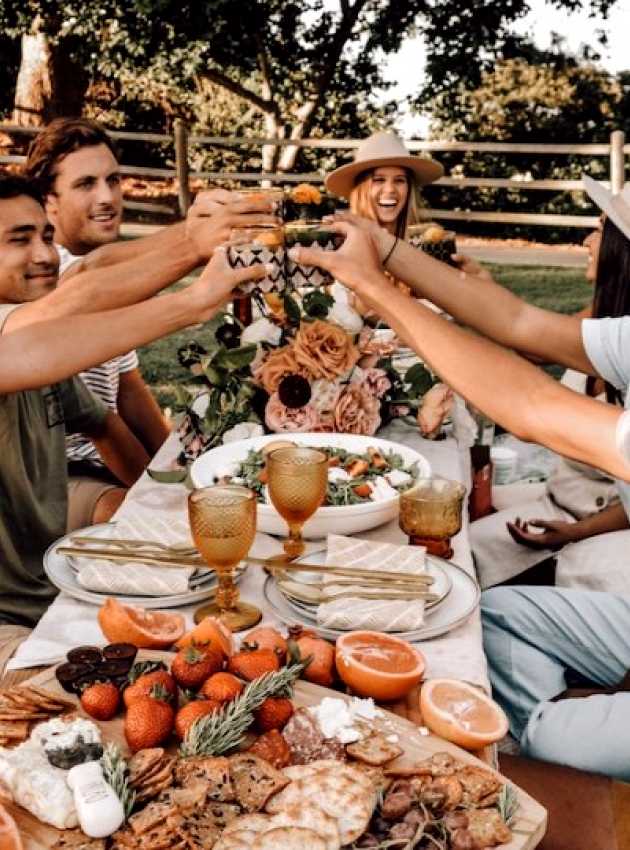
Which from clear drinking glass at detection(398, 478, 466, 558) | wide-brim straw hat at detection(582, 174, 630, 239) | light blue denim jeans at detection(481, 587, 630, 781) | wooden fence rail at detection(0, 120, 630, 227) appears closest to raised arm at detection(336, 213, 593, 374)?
wide-brim straw hat at detection(582, 174, 630, 239)

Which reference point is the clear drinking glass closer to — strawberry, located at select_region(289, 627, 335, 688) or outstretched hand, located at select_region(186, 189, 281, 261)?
strawberry, located at select_region(289, 627, 335, 688)

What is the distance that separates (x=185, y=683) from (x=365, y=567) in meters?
0.55

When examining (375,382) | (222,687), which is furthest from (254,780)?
(375,382)

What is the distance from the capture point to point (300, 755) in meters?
1.43

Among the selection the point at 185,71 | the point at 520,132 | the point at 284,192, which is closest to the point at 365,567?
the point at 284,192

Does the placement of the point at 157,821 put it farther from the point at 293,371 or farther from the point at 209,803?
the point at 293,371

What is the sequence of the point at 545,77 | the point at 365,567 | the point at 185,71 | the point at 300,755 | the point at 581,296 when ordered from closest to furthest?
the point at 300,755 < the point at 365,567 < the point at 581,296 < the point at 185,71 < the point at 545,77

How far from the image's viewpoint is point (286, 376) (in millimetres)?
2814

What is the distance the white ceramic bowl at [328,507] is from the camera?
2.19 metres

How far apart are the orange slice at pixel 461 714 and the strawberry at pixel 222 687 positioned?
1.04 feet

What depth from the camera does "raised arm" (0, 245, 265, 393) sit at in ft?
7.69

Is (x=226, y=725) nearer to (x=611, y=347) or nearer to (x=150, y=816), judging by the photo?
(x=150, y=816)

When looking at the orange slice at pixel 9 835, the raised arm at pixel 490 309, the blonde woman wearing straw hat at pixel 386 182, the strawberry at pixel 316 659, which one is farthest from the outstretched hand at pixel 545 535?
the blonde woman wearing straw hat at pixel 386 182

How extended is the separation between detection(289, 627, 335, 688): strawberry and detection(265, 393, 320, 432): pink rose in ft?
4.01
